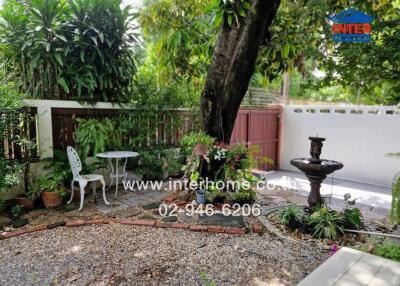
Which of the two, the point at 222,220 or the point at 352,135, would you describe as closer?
the point at 222,220

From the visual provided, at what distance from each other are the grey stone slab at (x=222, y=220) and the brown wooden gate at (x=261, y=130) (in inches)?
132

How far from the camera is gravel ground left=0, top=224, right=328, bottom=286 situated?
2369 millimetres

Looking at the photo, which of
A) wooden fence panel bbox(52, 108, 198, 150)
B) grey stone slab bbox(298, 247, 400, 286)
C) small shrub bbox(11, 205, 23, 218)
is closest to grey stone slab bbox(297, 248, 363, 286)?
grey stone slab bbox(298, 247, 400, 286)

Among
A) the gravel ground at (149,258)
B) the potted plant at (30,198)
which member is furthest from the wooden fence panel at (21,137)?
the gravel ground at (149,258)

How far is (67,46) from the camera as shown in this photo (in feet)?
14.6

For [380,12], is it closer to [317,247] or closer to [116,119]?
[317,247]

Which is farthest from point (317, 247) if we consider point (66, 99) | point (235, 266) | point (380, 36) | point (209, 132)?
point (66, 99)

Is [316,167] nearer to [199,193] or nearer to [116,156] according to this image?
[199,193]

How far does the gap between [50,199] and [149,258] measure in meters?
2.10

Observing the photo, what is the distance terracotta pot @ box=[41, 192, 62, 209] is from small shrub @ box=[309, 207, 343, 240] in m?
3.46

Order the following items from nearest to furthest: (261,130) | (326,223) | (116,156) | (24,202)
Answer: (326,223) → (24,202) → (116,156) → (261,130)

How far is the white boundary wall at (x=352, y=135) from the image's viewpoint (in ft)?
20.3

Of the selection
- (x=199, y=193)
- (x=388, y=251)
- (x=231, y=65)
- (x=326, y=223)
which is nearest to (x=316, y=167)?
(x=326, y=223)

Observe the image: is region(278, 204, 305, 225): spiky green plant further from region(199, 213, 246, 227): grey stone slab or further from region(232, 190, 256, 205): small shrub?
region(232, 190, 256, 205): small shrub
